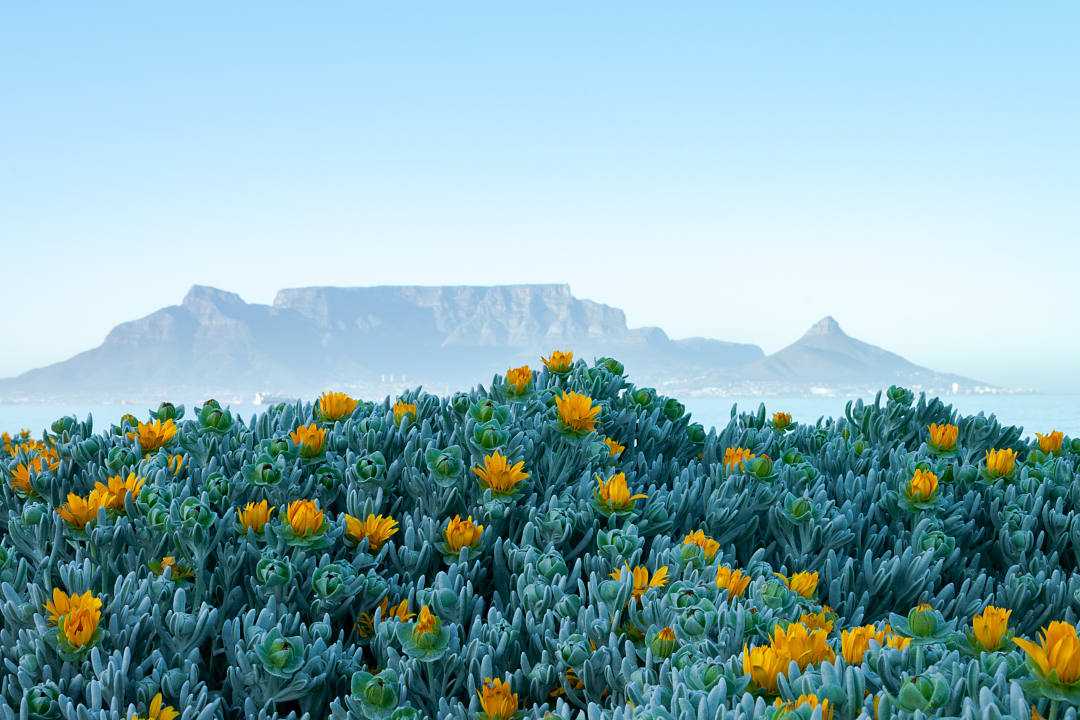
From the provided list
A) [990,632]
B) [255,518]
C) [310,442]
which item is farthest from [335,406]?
[990,632]

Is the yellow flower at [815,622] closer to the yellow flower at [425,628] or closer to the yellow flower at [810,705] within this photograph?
the yellow flower at [810,705]

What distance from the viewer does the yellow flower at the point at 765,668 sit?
4.53 ft

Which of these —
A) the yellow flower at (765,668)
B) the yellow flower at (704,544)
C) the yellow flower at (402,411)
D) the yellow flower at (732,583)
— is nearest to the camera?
the yellow flower at (765,668)

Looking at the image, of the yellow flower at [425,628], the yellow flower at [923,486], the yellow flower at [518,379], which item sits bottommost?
the yellow flower at [425,628]

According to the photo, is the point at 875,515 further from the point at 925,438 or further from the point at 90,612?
the point at 90,612

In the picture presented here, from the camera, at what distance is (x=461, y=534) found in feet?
6.71

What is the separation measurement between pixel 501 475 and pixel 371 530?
333mm

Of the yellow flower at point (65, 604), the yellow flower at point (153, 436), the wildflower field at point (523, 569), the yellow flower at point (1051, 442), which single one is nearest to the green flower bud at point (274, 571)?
the wildflower field at point (523, 569)

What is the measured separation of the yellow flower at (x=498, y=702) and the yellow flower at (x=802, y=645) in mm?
456

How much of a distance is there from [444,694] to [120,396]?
12357 cm

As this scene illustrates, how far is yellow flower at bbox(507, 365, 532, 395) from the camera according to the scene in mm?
2816

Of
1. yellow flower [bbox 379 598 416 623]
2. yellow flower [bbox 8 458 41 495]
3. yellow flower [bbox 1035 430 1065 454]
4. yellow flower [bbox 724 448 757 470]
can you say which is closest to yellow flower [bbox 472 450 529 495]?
yellow flower [bbox 379 598 416 623]

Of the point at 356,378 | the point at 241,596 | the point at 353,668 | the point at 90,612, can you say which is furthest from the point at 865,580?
the point at 356,378

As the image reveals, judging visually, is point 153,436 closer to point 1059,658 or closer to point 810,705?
point 810,705
